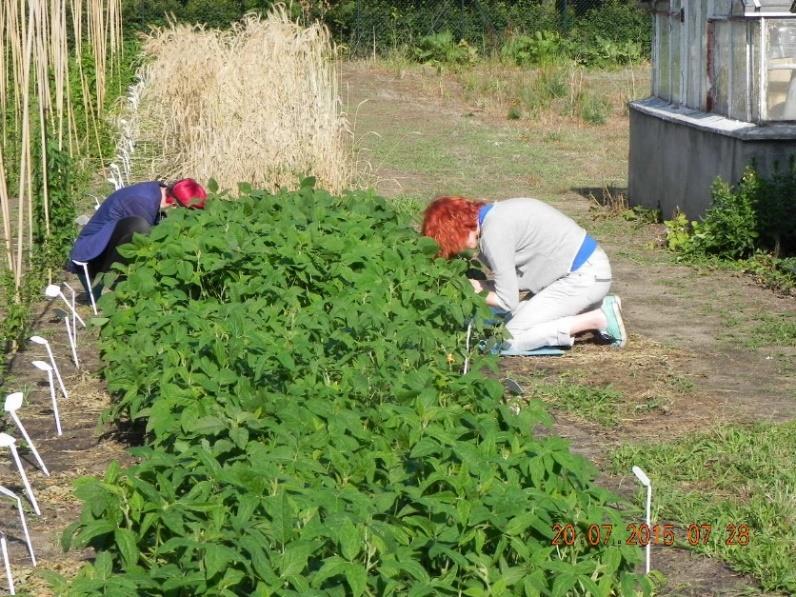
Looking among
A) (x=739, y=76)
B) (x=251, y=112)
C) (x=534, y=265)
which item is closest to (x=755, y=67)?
(x=739, y=76)

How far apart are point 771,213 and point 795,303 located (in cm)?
126

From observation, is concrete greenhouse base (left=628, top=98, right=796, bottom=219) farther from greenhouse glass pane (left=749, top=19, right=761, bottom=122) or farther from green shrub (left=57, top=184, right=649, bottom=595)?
green shrub (left=57, top=184, right=649, bottom=595)

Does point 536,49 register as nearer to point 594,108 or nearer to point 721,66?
point 594,108

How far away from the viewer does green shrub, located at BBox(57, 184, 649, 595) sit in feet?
9.87

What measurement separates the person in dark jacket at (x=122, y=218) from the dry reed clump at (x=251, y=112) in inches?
92.2

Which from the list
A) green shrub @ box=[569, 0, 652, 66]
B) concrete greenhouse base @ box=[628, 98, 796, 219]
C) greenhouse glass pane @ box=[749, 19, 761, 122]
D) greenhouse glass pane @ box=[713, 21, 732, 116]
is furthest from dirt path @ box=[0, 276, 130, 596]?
green shrub @ box=[569, 0, 652, 66]

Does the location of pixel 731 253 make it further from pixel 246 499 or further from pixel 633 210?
pixel 246 499

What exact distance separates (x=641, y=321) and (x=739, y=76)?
9.80 feet

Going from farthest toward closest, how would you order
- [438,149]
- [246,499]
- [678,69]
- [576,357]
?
[438,149], [678,69], [576,357], [246,499]

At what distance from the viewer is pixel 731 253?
9188 mm

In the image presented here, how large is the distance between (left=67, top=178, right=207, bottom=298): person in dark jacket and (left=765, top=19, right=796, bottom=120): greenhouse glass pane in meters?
4.34

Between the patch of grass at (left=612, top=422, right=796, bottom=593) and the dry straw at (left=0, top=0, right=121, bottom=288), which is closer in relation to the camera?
the patch of grass at (left=612, top=422, right=796, bottom=593)

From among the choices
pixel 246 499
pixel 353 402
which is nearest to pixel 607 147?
pixel 353 402

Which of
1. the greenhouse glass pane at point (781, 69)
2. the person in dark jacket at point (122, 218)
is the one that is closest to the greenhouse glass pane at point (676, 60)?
the greenhouse glass pane at point (781, 69)
